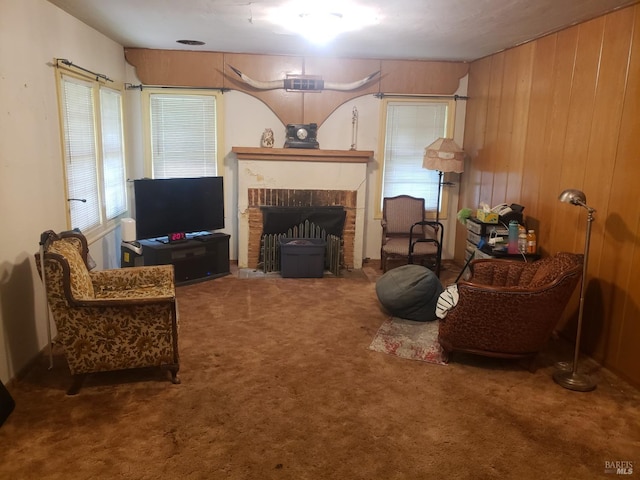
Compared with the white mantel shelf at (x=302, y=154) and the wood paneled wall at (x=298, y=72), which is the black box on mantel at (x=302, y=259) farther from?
the wood paneled wall at (x=298, y=72)

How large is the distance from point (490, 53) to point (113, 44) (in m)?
3.87

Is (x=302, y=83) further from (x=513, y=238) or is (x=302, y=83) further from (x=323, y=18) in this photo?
(x=513, y=238)

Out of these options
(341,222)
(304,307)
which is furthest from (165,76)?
(304,307)

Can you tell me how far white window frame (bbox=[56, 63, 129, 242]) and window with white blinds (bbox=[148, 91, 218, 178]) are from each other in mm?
409

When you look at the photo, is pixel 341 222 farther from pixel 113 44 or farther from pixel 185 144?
pixel 113 44

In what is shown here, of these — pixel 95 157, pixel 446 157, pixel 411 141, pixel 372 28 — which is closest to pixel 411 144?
pixel 411 141

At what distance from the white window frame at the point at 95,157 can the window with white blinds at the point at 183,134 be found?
0.41 m

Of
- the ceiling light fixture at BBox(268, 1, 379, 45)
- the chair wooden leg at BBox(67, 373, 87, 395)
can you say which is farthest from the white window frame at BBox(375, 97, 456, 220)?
the chair wooden leg at BBox(67, 373, 87, 395)

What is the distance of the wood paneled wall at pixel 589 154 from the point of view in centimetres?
320

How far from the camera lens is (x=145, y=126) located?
5621 millimetres

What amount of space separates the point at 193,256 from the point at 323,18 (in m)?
2.72

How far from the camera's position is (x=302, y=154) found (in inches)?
220

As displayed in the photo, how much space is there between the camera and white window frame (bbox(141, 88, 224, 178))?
5582 mm

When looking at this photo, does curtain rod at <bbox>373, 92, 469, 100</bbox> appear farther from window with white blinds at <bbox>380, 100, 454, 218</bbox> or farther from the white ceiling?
the white ceiling
